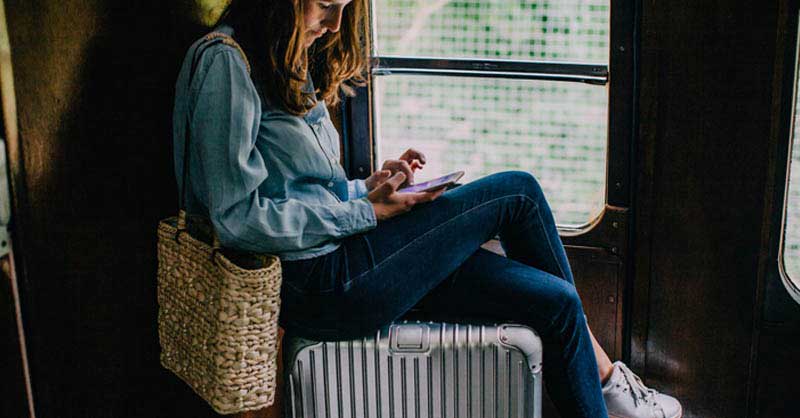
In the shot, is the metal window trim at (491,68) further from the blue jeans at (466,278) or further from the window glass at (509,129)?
the blue jeans at (466,278)

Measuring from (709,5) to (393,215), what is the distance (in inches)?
35.8

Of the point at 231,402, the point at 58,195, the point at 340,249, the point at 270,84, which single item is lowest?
the point at 231,402

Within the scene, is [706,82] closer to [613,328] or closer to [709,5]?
[709,5]

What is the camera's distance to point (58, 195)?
152cm

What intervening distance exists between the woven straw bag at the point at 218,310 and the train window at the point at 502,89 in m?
0.85

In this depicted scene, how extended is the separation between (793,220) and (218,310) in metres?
1.42

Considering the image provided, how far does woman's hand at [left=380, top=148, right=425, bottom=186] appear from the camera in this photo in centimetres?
205

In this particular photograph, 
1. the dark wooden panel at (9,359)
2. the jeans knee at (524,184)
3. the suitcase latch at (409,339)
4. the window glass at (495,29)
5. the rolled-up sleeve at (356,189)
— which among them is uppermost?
the window glass at (495,29)

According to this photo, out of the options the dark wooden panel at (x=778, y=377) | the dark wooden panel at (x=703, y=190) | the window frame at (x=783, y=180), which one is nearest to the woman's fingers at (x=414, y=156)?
the dark wooden panel at (x=703, y=190)

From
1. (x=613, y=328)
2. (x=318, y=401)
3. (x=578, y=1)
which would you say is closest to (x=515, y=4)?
(x=578, y=1)

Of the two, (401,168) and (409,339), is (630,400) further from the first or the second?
(401,168)

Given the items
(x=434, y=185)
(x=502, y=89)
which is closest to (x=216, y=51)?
(x=434, y=185)

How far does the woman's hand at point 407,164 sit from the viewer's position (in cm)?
205

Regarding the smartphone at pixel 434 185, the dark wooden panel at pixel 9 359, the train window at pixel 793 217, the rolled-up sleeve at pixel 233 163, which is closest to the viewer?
the dark wooden panel at pixel 9 359
